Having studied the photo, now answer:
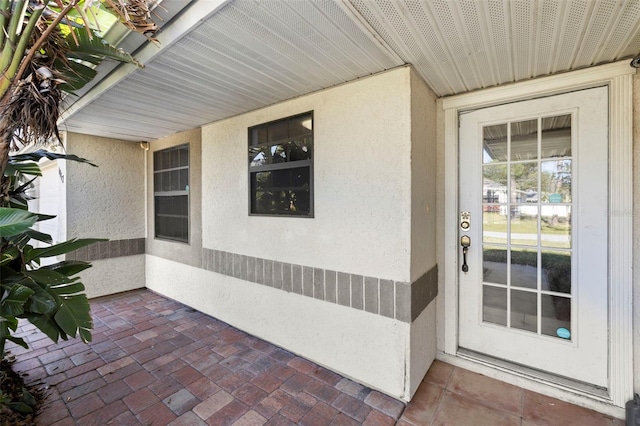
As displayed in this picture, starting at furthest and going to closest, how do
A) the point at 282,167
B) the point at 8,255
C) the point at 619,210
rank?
the point at 282,167
the point at 619,210
the point at 8,255

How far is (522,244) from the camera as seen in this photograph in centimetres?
Answer: 245

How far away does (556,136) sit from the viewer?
230cm

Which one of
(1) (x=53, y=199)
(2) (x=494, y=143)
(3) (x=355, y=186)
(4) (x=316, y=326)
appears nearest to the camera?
(3) (x=355, y=186)

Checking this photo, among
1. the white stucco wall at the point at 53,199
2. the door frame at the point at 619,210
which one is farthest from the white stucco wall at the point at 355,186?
the white stucco wall at the point at 53,199

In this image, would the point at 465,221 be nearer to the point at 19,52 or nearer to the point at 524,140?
the point at 524,140

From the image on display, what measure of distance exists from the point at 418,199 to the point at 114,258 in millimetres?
4944

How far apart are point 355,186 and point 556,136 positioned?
1.68m

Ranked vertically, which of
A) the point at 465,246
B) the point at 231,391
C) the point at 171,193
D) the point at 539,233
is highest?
the point at 171,193

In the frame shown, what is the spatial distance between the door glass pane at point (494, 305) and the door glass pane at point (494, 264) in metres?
0.08

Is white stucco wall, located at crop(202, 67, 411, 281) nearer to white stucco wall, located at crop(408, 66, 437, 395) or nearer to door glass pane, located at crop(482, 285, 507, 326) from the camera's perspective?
white stucco wall, located at crop(408, 66, 437, 395)

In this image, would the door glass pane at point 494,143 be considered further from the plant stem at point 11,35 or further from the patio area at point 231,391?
the plant stem at point 11,35

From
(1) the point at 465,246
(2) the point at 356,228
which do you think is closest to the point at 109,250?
(2) the point at 356,228

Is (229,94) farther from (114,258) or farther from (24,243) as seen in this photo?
(114,258)

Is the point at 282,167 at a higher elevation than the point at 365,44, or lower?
lower
